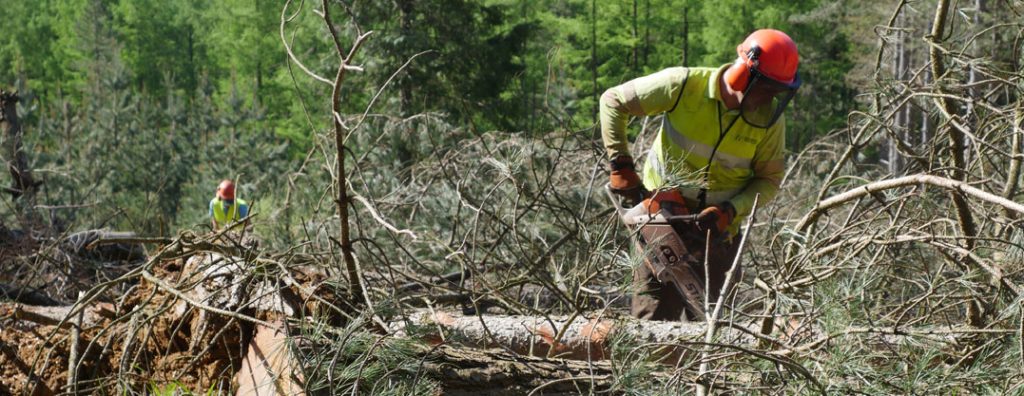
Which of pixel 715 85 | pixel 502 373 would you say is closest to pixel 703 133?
pixel 715 85

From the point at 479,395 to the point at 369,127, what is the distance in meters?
7.92

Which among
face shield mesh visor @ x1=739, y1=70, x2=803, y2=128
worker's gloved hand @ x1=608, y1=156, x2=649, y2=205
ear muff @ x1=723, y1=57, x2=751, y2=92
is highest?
ear muff @ x1=723, y1=57, x2=751, y2=92

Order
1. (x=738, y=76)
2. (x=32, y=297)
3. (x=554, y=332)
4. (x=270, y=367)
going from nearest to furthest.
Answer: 1. (x=270, y=367)
2. (x=554, y=332)
3. (x=738, y=76)
4. (x=32, y=297)

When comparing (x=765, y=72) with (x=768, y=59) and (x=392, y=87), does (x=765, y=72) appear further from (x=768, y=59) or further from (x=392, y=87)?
(x=392, y=87)

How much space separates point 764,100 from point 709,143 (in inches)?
12.3

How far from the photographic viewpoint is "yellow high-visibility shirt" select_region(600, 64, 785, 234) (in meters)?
4.21

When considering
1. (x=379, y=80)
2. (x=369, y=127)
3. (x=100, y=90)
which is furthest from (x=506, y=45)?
(x=100, y=90)

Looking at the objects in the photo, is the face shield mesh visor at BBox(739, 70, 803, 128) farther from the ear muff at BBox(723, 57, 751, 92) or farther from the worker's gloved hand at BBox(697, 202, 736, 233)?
the worker's gloved hand at BBox(697, 202, 736, 233)

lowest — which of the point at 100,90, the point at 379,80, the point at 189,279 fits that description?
the point at 100,90

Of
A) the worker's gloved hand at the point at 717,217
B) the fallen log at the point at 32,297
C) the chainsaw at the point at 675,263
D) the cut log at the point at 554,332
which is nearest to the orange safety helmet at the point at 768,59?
the worker's gloved hand at the point at 717,217

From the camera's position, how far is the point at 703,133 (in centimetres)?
425

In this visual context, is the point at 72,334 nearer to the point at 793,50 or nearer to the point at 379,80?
the point at 793,50

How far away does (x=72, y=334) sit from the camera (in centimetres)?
311

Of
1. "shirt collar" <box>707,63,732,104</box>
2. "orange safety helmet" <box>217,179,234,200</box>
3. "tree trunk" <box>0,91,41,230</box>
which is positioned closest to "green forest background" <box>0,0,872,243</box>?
"tree trunk" <box>0,91,41,230</box>
